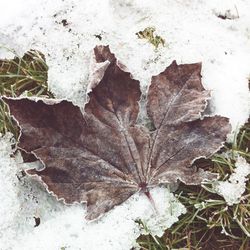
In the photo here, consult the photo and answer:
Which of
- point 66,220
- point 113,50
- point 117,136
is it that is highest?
point 113,50

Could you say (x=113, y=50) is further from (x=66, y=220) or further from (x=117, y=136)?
(x=66, y=220)

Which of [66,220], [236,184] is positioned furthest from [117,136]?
[236,184]

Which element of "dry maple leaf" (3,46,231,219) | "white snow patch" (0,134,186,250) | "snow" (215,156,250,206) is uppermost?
"dry maple leaf" (3,46,231,219)

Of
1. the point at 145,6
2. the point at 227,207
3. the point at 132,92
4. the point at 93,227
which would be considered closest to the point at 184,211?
the point at 227,207

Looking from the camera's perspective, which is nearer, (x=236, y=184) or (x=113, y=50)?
(x=236, y=184)

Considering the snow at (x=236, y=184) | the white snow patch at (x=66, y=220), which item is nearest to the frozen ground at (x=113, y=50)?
the white snow patch at (x=66, y=220)

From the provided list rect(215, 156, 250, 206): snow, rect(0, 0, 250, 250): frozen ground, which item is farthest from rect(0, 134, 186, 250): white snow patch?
rect(215, 156, 250, 206): snow

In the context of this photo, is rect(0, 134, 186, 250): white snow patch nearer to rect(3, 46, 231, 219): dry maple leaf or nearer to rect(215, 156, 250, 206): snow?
rect(3, 46, 231, 219): dry maple leaf

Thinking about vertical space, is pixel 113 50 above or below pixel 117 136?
above

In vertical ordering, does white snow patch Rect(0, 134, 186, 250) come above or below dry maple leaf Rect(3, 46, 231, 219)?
below
